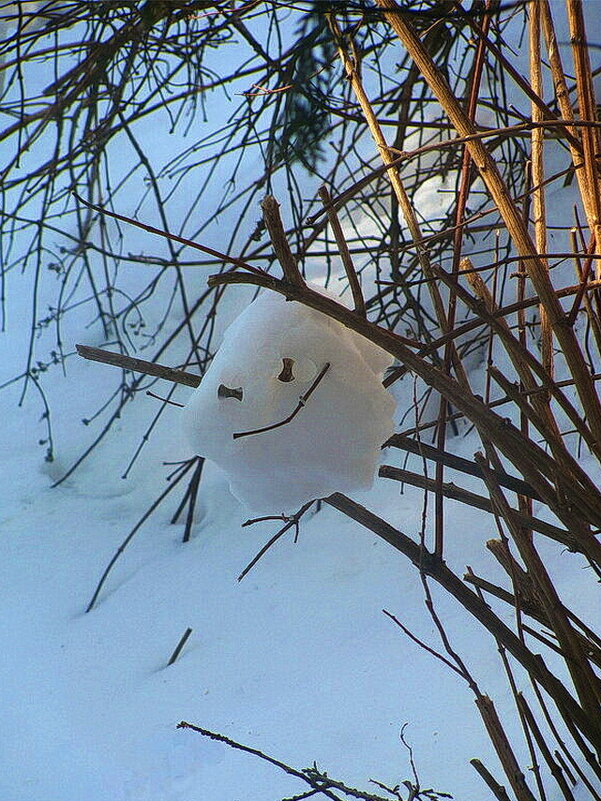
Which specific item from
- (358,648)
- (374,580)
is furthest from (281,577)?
(358,648)

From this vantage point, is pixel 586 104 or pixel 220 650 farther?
pixel 220 650

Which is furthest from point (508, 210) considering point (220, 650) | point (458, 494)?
point (220, 650)

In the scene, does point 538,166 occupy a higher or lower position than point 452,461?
higher

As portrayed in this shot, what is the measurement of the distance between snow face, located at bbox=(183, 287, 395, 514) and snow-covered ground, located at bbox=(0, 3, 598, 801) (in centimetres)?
49

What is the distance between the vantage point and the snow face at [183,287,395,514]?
0.47 metres

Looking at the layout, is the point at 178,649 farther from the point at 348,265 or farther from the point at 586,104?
the point at 586,104

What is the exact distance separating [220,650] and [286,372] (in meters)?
0.89

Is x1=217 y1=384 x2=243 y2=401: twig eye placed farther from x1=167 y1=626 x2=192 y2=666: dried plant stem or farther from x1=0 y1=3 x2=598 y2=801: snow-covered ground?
x1=167 y1=626 x2=192 y2=666: dried plant stem

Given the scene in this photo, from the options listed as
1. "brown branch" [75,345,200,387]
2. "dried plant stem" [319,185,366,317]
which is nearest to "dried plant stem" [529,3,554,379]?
"dried plant stem" [319,185,366,317]

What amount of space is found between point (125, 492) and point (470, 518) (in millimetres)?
909

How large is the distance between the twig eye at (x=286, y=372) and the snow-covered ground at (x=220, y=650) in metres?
0.56

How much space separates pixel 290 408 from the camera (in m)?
0.49

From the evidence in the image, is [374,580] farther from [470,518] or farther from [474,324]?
[474,324]

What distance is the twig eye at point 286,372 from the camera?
0.47 m
